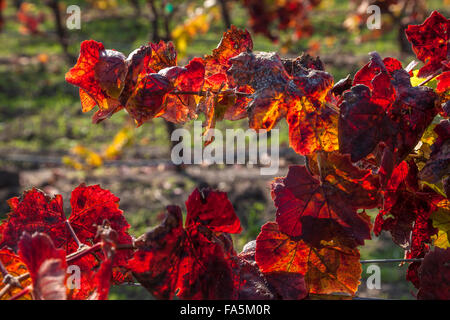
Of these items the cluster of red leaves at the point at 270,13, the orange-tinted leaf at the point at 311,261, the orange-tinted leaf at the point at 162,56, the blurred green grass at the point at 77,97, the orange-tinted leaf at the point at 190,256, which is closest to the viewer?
the orange-tinted leaf at the point at 190,256

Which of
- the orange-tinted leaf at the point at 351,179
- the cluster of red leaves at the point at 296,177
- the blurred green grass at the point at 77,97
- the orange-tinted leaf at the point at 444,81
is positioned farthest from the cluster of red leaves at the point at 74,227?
the blurred green grass at the point at 77,97

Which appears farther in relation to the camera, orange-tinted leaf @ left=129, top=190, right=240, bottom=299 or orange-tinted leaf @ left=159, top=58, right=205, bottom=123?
orange-tinted leaf @ left=159, top=58, right=205, bottom=123

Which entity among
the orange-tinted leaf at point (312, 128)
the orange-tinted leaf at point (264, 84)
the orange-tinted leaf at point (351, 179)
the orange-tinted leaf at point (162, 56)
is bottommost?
the orange-tinted leaf at point (351, 179)

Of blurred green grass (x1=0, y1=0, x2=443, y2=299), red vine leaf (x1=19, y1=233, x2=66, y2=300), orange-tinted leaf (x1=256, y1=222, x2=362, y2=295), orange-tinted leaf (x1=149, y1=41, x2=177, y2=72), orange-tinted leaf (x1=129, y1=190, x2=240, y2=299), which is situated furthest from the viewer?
blurred green grass (x1=0, y1=0, x2=443, y2=299)

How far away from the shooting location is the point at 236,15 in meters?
10.6

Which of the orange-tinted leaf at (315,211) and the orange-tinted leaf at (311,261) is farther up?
the orange-tinted leaf at (315,211)

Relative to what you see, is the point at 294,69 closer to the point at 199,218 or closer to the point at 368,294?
the point at 199,218

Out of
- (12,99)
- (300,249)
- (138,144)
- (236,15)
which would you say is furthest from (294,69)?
(236,15)

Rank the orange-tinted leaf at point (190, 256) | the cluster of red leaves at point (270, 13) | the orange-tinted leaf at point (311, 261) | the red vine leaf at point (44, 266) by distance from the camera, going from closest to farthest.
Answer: the red vine leaf at point (44, 266) < the orange-tinted leaf at point (190, 256) < the orange-tinted leaf at point (311, 261) < the cluster of red leaves at point (270, 13)

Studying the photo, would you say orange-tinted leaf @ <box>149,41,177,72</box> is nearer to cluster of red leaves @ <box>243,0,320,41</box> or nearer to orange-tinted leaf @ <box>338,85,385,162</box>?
orange-tinted leaf @ <box>338,85,385,162</box>

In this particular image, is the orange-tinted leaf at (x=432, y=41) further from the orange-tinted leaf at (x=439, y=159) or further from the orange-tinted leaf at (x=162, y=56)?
the orange-tinted leaf at (x=162, y=56)

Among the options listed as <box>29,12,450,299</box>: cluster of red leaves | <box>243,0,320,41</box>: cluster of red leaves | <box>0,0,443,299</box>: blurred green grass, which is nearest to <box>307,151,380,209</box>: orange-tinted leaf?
<box>29,12,450,299</box>: cluster of red leaves

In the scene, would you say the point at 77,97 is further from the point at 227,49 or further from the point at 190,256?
the point at 190,256

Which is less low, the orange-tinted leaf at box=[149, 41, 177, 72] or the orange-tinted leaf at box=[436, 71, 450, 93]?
the orange-tinted leaf at box=[149, 41, 177, 72]
